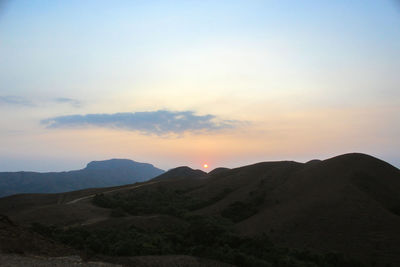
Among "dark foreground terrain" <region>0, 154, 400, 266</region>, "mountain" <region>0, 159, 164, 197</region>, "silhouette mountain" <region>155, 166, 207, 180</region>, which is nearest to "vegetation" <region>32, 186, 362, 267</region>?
"dark foreground terrain" <region>0, 154, 400, 266</region>

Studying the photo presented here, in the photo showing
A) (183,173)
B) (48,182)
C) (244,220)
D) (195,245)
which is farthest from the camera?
(48,182)

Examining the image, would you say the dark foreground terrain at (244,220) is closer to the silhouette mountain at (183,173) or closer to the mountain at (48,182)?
the silhouette mountain at (183,173)

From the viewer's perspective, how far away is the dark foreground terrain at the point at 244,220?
593 inches

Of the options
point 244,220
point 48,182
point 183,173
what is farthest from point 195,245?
point 48,182

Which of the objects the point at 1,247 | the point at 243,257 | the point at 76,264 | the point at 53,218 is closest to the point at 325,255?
the point at 243,257

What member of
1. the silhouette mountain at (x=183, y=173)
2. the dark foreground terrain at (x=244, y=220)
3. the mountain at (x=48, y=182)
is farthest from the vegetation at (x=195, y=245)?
the mountain at (x=48, y=182)

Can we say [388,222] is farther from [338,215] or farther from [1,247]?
[1,247]

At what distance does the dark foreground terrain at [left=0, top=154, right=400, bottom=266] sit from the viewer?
593 inches

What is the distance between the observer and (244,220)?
27.1m

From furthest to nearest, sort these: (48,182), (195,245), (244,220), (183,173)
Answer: (48,182), (183,173), (244,220), (195,245)

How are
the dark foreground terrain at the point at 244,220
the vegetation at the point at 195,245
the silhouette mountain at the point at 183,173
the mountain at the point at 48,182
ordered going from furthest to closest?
the mountain at the point at 48,182 → the silhouette mountain at the point at 183,173 → the dark foreground terrain at the point at 244,220 → the vegetation at the point at 195,245

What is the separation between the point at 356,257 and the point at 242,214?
1197cm

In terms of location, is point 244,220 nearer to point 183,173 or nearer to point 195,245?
Answer: point 195,245

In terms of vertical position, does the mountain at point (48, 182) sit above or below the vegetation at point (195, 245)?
above
